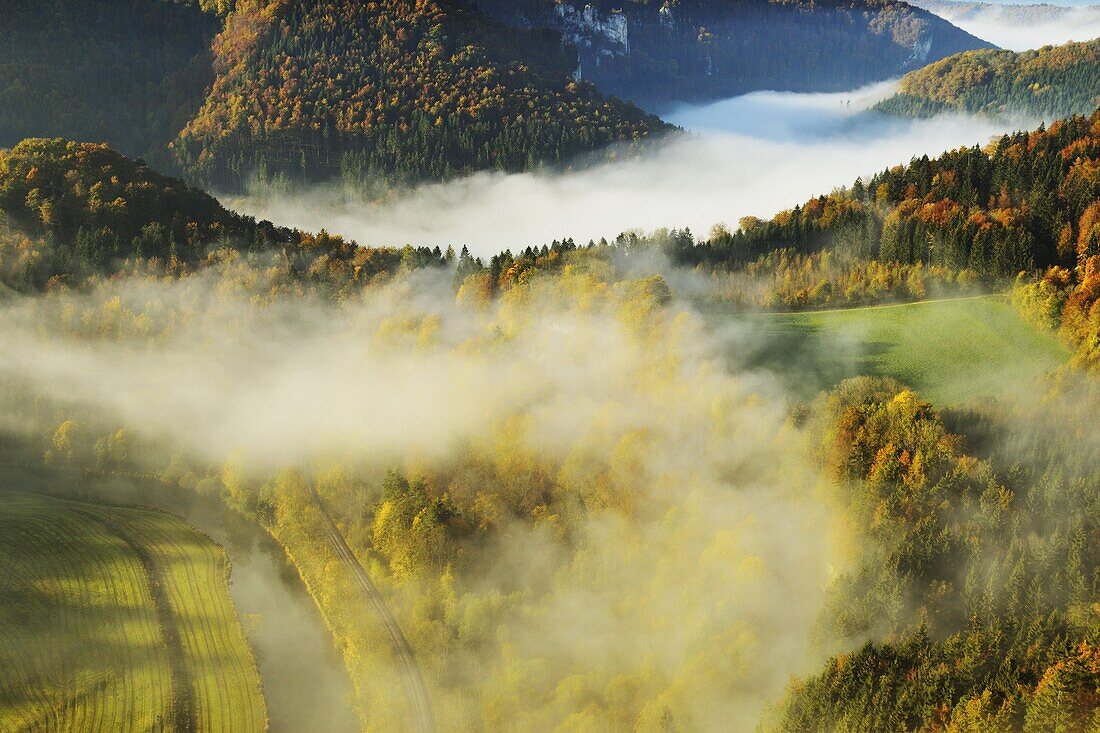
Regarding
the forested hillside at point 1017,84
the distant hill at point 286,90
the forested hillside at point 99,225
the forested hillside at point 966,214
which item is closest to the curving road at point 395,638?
the forested hillside at point 99,225

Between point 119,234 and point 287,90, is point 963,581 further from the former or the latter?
point 287,90

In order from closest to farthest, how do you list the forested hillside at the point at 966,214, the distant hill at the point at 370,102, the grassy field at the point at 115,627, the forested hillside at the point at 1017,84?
the grassy field at the point at 115,627, the forested hillside at the point at 966,214, the distant hill at the point at 370,102, the forested hillside at the point at 1017,84

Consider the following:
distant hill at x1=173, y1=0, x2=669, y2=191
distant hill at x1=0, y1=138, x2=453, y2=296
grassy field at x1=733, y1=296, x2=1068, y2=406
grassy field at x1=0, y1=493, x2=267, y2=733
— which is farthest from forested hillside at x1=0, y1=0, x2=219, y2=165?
grassy field at x1=733, y1=296, x2=1068, y2=406

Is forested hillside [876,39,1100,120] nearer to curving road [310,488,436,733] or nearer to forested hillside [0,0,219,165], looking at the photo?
curving road [310,488,436,733]

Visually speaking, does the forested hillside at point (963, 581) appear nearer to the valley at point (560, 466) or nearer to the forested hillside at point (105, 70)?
the valley at point (560, 466)

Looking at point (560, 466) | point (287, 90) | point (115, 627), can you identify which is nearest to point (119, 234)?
point (115, 627)
